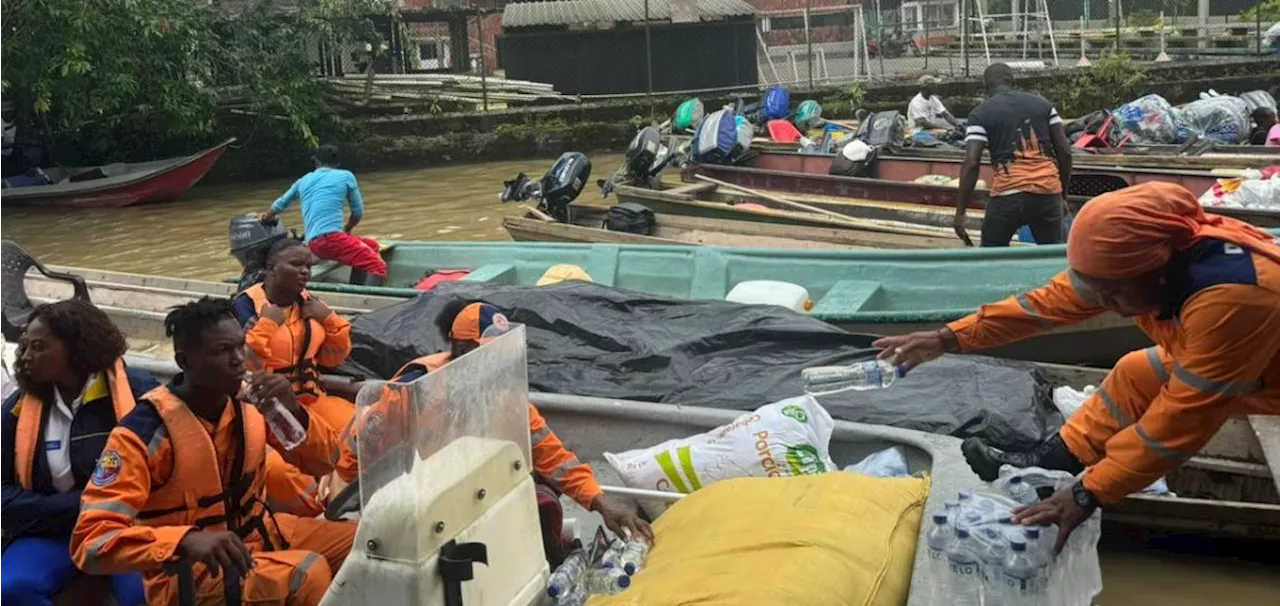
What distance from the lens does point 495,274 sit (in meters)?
8.19

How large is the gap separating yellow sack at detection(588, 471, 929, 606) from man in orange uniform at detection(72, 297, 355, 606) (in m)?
0.95

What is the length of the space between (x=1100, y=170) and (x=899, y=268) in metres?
3.93

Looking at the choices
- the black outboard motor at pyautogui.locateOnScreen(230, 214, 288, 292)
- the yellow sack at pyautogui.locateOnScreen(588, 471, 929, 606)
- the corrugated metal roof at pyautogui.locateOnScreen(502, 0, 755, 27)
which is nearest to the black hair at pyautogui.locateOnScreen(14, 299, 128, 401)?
the yellow sack at pyautogui.locateOnScreen(588, 471, 929, 606)

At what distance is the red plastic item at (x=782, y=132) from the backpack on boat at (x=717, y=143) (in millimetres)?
1705

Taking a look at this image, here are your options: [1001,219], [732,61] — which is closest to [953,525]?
[1001,219]

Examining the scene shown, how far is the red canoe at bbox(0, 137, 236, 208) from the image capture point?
55.0ft

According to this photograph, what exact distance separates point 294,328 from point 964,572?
296cm

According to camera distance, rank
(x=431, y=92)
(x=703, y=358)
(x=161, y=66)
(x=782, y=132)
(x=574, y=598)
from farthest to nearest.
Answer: (x=431, y=92) < (x=161, y=66) < (x=782, y=132) < (x=703, y=358) < (x=574, y=598)

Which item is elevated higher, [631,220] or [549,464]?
[631,220]

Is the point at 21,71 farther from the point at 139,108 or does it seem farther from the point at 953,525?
the point at 953,525

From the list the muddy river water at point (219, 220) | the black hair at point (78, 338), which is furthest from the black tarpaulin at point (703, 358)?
the muddy river water at point (219, 220)

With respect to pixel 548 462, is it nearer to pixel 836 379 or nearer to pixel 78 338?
pixel 78 338

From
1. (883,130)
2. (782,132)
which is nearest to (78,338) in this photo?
(883,130)

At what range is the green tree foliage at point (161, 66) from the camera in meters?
16.8
